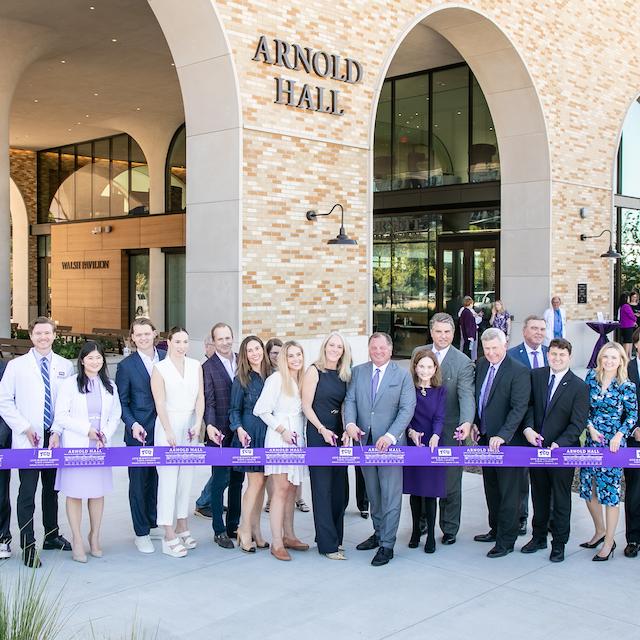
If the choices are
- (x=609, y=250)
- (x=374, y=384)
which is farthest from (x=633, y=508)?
(x=609, y=250)

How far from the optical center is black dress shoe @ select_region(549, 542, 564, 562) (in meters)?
6.35

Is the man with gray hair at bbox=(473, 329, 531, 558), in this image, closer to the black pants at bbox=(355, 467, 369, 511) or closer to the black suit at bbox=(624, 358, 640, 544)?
the black suit at bbox=(624, 358, 640, 544)

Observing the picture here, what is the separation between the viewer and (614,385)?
6426mm

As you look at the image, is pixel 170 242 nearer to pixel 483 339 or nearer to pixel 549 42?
pixel 549 42

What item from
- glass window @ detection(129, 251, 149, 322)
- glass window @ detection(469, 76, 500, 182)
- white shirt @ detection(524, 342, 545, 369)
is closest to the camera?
white shirt @ detection(524, 342, 545, 369)

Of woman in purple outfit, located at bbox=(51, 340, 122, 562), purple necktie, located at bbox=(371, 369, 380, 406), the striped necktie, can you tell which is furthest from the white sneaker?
purple necktie, located at bbox=(371, 369, 380, 406)

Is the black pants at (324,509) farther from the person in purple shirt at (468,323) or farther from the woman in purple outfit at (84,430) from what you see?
the person in purple shirt at (468,323)

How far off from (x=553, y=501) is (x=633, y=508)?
636 millimetres

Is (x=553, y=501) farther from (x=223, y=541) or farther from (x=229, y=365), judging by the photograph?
(x=229, y=365)

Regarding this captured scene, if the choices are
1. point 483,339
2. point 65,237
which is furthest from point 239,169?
point 65,237

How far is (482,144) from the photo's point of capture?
21031 millimetres

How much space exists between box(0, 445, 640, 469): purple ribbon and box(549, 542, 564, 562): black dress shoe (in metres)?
0.61

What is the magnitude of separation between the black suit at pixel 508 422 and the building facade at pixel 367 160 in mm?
5946

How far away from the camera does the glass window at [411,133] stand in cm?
2205
